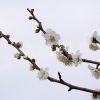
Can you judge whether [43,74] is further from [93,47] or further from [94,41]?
[94,41]

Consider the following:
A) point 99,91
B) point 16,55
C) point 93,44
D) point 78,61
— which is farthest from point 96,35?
point 16,55

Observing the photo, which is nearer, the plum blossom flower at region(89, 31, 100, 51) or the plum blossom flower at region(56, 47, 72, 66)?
the plum blossom flower at region(89, 31, 100, 51)

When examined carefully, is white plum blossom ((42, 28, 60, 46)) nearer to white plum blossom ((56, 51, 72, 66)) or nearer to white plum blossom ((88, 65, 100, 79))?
white plum blossom ((56, 51, 72, 66))

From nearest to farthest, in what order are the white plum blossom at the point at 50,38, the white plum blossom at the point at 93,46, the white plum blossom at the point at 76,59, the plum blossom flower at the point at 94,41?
the plum blossom flower at the point at 94,41 < the white plum blossom at the point at 93,46 < the white plum blossom at the point at 76,59 < the white plum blossom at the point at 50,38

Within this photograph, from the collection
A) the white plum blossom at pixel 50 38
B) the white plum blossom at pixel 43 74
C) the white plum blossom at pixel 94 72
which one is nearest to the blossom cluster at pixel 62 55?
the white plum blossom at pixel 50 38

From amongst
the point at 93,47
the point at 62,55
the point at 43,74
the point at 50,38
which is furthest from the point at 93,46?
the point at 43,74

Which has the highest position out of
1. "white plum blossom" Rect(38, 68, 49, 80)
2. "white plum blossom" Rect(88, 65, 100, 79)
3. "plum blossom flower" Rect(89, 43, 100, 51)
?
"plum blossom flower" Rect(89, 43, 100, 51)

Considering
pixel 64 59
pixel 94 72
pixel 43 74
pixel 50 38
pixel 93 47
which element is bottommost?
pixel 43 74

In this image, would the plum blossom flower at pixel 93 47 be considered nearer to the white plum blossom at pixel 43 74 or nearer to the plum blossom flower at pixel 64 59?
the plum blossom flower at pixel 64 59

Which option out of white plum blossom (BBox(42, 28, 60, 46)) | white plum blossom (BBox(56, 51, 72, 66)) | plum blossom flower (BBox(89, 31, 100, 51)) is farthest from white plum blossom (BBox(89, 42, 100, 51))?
white plum blossom (BBox(42, 28, 60, 46))

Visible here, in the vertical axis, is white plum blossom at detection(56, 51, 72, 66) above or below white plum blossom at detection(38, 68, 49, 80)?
above

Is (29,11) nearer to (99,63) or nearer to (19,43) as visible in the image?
(19,43)
